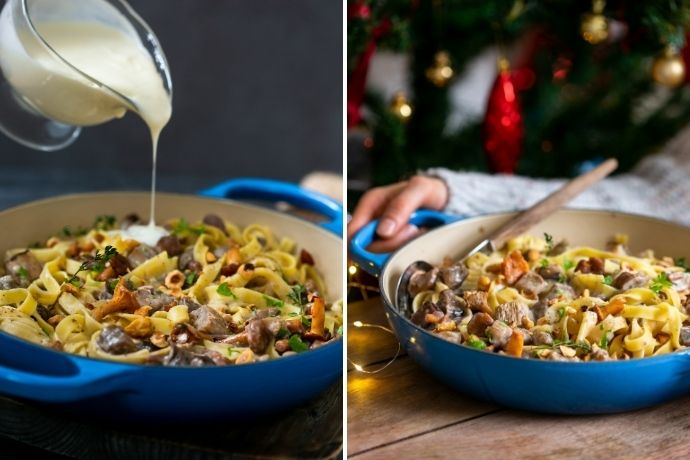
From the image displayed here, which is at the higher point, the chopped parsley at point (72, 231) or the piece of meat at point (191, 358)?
the piece of meat at point (191, 358)

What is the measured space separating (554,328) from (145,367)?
1.98 ft

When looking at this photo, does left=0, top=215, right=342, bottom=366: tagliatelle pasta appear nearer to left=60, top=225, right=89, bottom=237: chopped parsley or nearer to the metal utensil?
left=60, top=225, right=89, bottom=237: chopped parsley

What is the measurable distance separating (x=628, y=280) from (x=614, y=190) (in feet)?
3.26

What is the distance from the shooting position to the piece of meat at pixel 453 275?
1.54 meters

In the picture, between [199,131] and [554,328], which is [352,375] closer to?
[554,328]

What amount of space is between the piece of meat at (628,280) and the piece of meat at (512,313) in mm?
220

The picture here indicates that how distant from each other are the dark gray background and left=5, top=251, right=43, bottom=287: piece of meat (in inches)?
90.0

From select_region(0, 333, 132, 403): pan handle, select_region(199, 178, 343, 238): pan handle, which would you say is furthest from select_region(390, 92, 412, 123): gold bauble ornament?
select_region(0, 333, 132, 403): pan handle

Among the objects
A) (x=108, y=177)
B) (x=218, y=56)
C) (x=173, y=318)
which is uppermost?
(x=173, y=318)

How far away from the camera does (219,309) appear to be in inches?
57.0

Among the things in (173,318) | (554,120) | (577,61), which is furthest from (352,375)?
(554,120)

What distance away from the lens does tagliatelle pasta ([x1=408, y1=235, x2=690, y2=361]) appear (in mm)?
1300

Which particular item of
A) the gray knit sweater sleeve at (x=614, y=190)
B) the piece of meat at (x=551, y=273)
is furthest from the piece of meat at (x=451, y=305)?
the gray knit sweater sleeve at (x=614, y=190)

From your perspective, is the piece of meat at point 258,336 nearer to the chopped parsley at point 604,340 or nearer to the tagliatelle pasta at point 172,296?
the tagliatelle pasta at point 172,296
